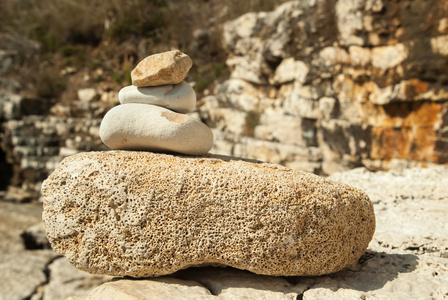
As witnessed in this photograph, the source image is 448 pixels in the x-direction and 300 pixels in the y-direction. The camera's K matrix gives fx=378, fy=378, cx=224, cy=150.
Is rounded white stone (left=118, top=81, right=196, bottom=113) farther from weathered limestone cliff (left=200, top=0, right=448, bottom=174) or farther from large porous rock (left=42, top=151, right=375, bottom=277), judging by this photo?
weathered limestone cliff (left=200, top=0, right=448, bottom=174)

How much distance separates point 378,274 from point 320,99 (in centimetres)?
410

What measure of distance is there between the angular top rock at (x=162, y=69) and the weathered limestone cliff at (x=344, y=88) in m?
3.62

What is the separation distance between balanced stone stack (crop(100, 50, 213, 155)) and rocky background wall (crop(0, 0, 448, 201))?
355cm

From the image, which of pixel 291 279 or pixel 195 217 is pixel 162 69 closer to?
pixel 195 217

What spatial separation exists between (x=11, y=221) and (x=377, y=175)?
5.91 m

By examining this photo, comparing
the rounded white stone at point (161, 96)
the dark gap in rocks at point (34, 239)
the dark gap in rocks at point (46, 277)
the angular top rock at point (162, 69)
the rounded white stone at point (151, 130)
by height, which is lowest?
the dark gap in rocks at point (46, 277)

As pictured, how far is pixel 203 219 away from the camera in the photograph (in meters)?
2.05

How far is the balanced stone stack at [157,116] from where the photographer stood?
2.49 m

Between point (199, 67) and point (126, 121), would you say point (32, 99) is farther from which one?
point (126, 121)

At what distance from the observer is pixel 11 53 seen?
10.9 metres

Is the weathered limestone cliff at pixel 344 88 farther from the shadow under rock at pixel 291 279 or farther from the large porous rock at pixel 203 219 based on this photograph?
the large porous rock at pixel 203 219

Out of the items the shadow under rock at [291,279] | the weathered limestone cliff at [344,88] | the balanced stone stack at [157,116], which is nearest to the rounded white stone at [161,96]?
the balanced stone stack at [157,116]

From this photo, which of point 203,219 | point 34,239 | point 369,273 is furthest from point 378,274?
point 34,239

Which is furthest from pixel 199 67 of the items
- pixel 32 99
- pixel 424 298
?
pixel 424 298
